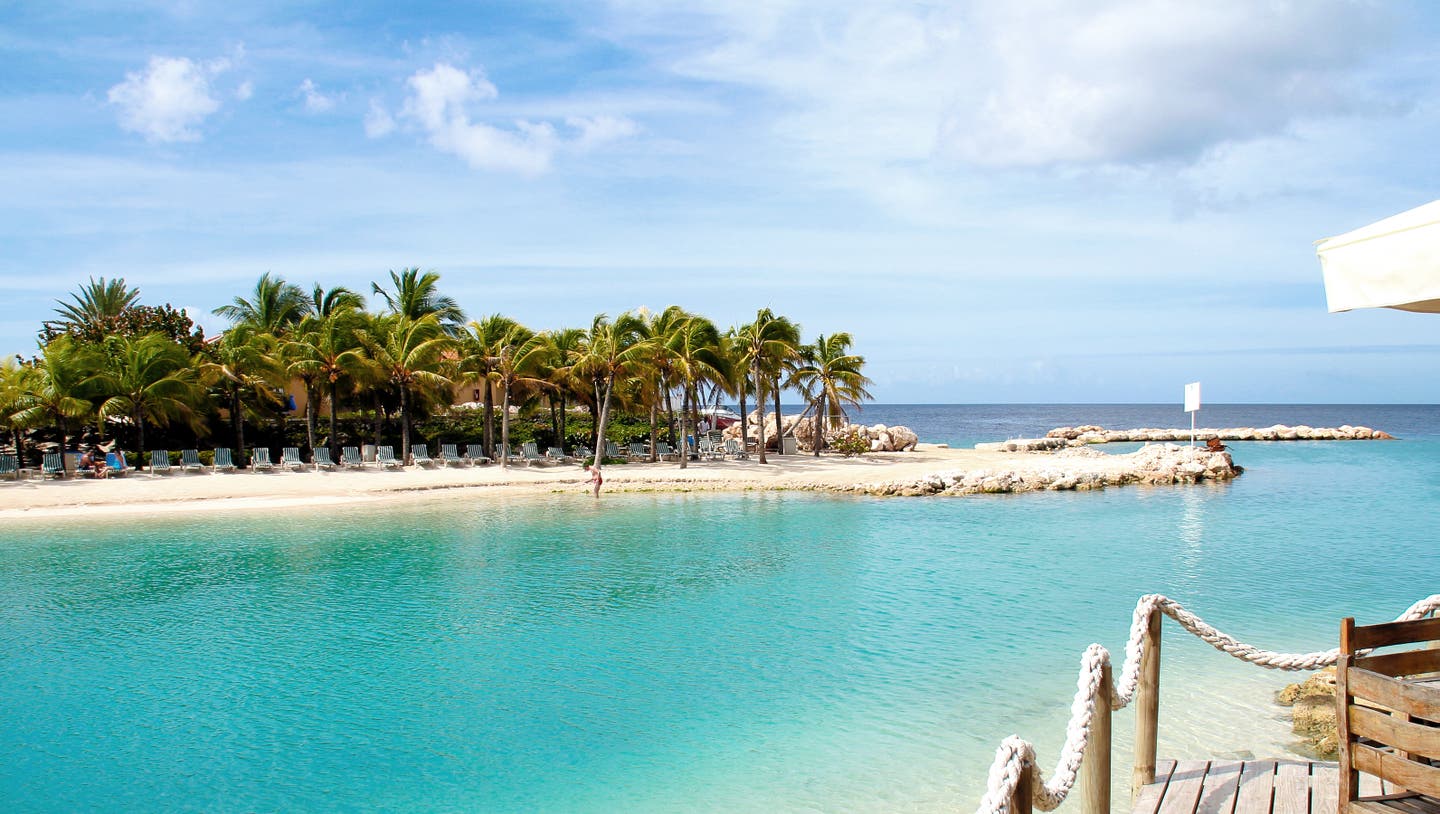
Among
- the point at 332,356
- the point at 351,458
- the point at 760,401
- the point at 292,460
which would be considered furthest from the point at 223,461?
the point at 760,401

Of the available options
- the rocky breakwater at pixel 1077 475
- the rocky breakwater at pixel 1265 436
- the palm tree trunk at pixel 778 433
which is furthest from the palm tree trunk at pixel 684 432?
the rocky breakwater at pixel 1265 436

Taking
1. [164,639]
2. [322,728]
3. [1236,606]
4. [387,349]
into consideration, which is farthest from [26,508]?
[1236,606]

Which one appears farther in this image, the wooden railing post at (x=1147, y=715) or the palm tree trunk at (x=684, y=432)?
the palm tree trunk at (x=684, y=432)

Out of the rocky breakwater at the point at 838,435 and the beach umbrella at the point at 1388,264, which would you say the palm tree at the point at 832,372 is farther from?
the beach umbrella at the point at 1388,264

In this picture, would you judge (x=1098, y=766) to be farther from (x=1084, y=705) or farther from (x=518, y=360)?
(x=518, y=360)

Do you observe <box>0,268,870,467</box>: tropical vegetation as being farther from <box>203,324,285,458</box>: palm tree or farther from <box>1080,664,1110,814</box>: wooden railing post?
<box>1080,664,1110,814</box>: wooden railing post

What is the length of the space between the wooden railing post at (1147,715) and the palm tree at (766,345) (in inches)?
1199

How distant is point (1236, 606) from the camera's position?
42.8 ft

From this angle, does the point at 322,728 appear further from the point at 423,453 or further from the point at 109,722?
the point at 423,453

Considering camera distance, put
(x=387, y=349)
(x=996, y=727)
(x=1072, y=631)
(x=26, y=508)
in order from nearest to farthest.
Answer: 1. (x=996, y=727)
2. (x=1072, y=631)
3. (x=26, y=508)
4. (x=387, y=349)

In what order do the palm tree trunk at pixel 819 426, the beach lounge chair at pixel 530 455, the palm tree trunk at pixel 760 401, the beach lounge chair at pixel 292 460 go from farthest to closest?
the palm tree trunk at pixel 819 426 < the palm tree trunk at pixel 760 401 < the beach lounge chair at pixel 530 455 < the beach lounge chair at pixel 292 460

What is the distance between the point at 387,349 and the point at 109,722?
26.0 m

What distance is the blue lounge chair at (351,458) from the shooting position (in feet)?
106

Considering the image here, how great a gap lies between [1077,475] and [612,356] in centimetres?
1674
